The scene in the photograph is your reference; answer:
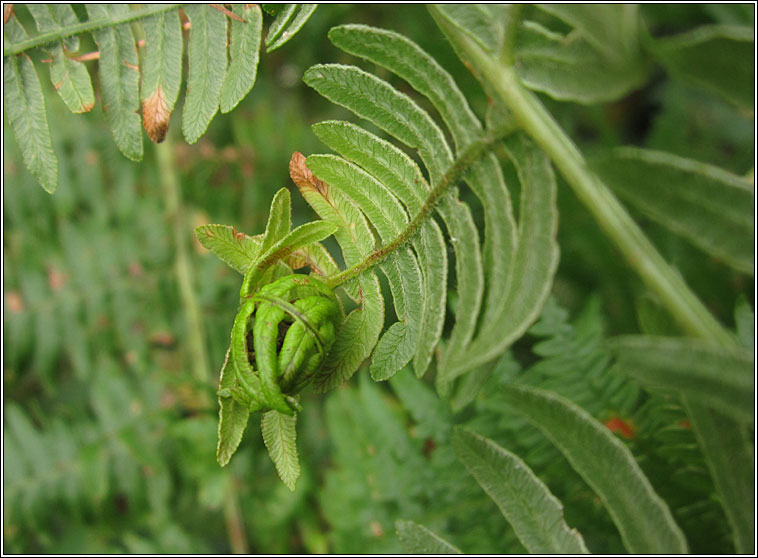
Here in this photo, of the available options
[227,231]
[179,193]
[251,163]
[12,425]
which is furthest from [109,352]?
[227,231]

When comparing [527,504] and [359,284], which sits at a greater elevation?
[359,284]

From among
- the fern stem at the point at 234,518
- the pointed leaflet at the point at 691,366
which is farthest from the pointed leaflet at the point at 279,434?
the fern stem at the point at 234,518

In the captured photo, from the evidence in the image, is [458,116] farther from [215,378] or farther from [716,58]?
[215,378]

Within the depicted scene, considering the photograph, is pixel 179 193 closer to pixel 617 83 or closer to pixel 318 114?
pixel 318 114

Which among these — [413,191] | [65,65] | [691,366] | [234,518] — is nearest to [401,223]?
[413,191]

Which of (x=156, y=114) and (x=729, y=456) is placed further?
(x=156, y=114)

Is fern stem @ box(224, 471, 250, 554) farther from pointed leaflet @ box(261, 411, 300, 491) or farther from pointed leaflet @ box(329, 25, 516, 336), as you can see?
pointed leaflet @ box(329, 25, 516, 336)

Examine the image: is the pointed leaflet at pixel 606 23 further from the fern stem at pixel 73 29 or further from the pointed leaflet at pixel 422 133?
the fern stem at pixel 73 29
